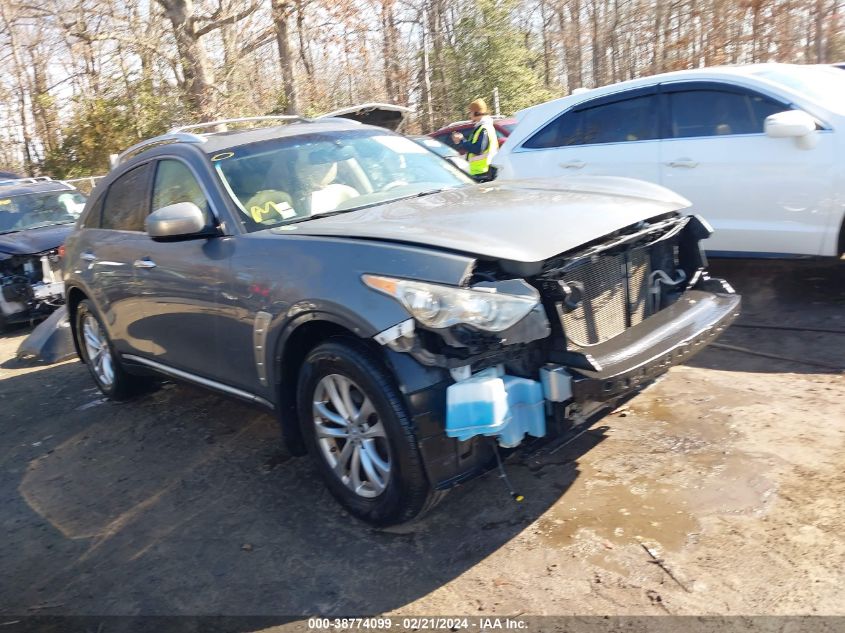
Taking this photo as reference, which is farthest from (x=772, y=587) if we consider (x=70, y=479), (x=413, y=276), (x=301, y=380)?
(x=70, y=479)

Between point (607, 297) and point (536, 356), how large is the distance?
1.87ft

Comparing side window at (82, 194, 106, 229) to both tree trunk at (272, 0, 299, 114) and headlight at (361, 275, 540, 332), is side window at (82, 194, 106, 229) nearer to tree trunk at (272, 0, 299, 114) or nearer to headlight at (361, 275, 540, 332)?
headlight at (361, 275, 540, 332)

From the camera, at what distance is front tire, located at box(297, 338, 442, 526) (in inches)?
120

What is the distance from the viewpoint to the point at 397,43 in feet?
91.0

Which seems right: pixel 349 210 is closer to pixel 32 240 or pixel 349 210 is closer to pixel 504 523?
pixel 504 523

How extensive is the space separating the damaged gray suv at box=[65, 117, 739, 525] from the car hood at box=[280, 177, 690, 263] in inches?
0.5

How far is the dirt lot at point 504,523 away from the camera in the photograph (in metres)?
2.90

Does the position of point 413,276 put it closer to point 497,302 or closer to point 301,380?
point 497,302

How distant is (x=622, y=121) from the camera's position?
6707mm

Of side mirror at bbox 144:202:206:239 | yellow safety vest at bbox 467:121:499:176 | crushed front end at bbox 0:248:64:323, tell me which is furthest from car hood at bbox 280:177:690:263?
crushed front end at bbox 0:248:64:323

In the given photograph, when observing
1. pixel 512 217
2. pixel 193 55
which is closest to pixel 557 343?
pixel 512 217

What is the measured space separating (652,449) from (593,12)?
1126 inches

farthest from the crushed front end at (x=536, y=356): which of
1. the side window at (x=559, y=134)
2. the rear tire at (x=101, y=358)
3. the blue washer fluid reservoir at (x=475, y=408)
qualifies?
the side window at (x=559, y=134)

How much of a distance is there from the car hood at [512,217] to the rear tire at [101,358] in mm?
2514
